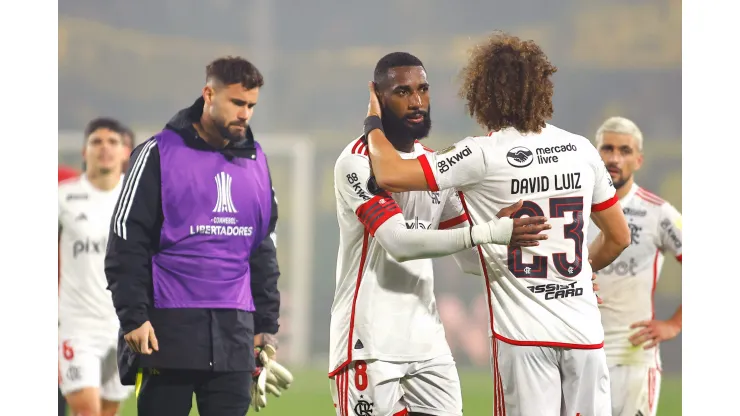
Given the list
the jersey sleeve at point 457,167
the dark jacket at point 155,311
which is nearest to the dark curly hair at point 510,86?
the jersey sleeve at point 457,167

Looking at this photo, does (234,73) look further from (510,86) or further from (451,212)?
(510,86)

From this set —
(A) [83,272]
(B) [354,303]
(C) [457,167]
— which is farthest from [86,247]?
(C) [457,167]

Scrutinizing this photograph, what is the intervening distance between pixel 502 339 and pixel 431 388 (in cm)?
39

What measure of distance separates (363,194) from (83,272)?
10.2ft

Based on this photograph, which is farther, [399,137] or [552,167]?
[399,137]

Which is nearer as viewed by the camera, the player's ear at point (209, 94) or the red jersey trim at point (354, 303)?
the red jersey trim at point (354, 303)

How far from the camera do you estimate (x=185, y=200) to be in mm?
3629

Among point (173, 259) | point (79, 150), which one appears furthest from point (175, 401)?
point (79, 150)

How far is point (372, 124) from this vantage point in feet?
10.6

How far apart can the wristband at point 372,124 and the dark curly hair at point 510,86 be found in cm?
32

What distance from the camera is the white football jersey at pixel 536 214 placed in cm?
298

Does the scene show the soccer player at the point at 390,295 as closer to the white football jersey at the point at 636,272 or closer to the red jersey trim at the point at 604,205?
the red jersey trim at the point at 604,205

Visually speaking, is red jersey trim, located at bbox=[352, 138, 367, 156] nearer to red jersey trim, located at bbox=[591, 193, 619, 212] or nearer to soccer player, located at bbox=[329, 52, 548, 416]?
soccer player, located at bbox=[329, 52, 548, 416]
